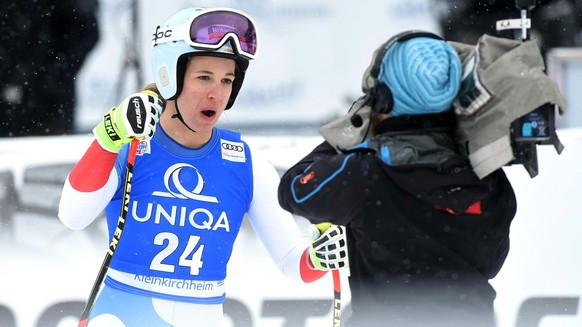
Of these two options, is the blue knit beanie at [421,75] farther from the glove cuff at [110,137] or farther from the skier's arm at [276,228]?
the skier's arm at [276,228]

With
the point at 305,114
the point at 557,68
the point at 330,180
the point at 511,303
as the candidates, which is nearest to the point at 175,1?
the point at 305,114

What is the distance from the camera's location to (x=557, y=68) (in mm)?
5941

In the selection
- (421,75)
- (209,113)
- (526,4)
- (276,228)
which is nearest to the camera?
(421,75)

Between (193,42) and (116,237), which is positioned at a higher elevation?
(193,42)

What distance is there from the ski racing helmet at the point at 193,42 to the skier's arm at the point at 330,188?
3.72 ft

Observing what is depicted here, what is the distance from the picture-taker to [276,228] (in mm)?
3836

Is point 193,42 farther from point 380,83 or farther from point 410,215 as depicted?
point 410,215

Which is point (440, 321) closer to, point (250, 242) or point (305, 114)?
point (250, 242)

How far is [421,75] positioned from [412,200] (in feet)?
1.09

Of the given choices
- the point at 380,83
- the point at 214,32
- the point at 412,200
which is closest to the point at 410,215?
the point at 412,200

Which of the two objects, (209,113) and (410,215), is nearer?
(410,215)

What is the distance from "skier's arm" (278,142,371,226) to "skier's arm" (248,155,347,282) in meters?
1.27

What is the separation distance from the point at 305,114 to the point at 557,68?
1.63 meters

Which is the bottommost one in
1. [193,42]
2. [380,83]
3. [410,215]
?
[410,215]
